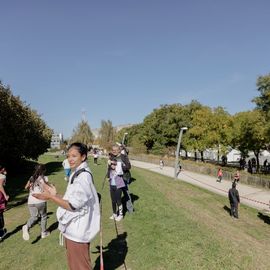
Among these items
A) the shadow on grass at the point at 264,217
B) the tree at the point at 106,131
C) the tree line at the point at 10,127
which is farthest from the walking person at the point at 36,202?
the tree at the point at 106,131

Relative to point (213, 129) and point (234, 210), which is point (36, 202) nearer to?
point (234, 210)

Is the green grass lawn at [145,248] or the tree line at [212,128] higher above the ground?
the tree line at [212,128]

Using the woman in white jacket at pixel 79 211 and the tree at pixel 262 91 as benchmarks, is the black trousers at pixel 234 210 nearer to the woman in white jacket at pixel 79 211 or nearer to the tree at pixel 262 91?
the woman in white jacket at pixel 79 211

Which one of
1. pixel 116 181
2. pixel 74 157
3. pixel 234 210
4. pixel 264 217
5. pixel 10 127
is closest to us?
pixel 74 157

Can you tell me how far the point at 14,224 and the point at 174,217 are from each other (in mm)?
4847

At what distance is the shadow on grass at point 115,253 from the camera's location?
22.4 feet

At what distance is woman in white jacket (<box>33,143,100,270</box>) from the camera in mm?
4289

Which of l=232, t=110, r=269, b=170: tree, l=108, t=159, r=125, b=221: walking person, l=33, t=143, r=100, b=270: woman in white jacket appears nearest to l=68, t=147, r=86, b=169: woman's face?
l=33, t=143, r=100, b=270: woman in white jacket

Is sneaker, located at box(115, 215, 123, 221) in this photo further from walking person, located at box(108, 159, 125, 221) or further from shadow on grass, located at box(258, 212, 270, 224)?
shadow on grass, located at box(258, 212, 270, 224)

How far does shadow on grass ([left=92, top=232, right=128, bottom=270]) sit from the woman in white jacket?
2.21 m

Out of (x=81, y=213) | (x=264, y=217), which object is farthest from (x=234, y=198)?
(x=81, y=213)

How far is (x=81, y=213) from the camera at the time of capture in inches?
174

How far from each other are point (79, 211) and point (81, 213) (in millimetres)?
37

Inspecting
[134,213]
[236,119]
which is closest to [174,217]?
[134,213]
